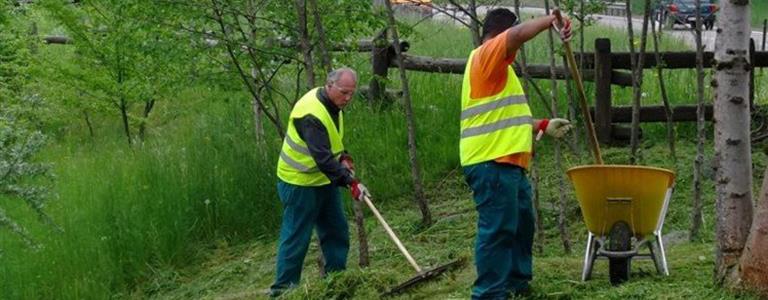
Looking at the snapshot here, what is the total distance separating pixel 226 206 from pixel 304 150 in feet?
13.6

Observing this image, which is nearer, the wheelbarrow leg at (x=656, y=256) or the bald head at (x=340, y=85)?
the wheelbarrow leg at (x=656, y=256)

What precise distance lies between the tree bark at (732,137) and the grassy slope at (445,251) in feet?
0.86

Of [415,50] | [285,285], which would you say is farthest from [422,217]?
[415,50]

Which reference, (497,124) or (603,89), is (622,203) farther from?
(603,89)

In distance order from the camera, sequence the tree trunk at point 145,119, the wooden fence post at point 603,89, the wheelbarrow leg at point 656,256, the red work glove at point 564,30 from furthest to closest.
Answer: the tree trunk at point 145,119, the wooden fence post at point 603,89, the wheelbarrow leg at point 656,256, the red work glove at point 564,30

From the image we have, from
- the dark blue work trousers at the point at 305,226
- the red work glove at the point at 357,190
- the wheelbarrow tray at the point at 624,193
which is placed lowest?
the dark blue work trousers at the point at 305,226

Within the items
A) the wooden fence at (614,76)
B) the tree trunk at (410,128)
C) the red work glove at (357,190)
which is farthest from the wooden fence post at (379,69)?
the red work glove at (357,190)

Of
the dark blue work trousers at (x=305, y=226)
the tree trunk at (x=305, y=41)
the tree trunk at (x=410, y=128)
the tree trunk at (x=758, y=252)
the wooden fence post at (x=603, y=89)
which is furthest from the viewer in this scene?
the wooden fence post at (x=603, y=89)

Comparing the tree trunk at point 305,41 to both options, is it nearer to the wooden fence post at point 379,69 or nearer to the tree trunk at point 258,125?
the wooden fence post at point 379,69

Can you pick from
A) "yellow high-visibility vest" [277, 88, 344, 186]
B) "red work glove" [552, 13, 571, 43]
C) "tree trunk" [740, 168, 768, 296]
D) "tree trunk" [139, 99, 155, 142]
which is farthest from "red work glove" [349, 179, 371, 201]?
"tree trunk" [139, 99, 155, 142]

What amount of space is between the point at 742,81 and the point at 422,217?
5.49m

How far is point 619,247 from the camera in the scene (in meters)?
6.48

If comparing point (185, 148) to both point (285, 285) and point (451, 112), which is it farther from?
point (285, 285)

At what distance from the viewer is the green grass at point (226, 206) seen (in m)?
10.9
